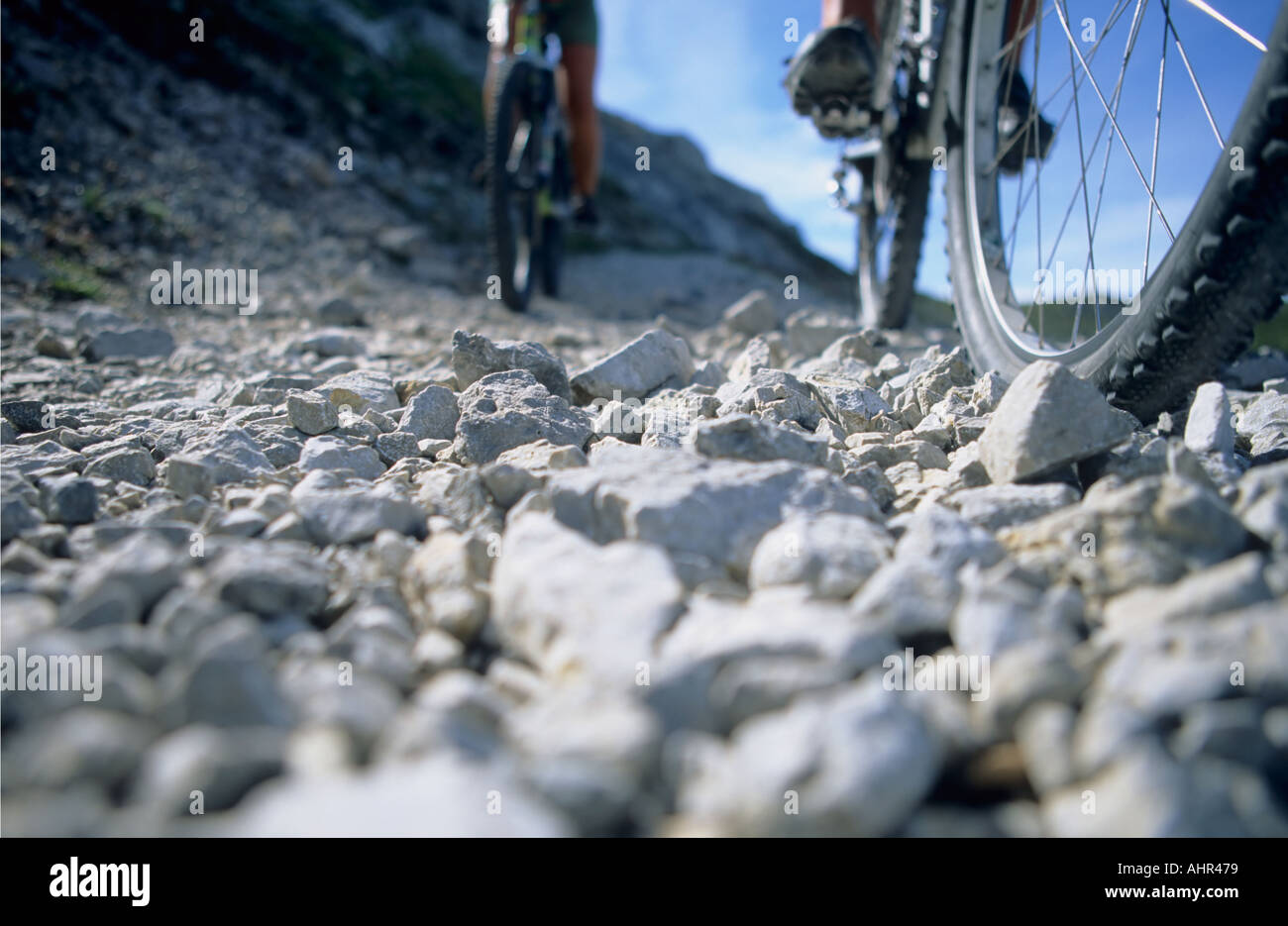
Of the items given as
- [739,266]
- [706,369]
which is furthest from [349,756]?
[739,266]

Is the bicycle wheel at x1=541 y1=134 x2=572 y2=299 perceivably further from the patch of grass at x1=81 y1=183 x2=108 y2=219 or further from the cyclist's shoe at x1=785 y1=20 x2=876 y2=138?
the patch of grass at x1=81 y1=183 x2=108 y2=219

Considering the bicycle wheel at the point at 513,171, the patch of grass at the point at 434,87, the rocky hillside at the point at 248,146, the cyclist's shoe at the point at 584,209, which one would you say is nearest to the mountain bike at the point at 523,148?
the bicycle wheel at the point at 513,171

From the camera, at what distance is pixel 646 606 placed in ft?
3.49

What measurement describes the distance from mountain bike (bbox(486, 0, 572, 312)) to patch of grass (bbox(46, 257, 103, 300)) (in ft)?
7.39

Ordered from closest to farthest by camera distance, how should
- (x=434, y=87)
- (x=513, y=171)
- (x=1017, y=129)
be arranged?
(x=1017, y=129) < (x=513, y=171) < (x=434, y=87)

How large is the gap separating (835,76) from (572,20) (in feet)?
8.19

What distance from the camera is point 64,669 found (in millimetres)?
921

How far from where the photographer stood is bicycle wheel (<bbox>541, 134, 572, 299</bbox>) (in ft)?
18.1

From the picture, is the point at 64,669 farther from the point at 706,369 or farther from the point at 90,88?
the point at 90,88

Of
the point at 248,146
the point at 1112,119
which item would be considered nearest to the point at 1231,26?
the point at 1112,119

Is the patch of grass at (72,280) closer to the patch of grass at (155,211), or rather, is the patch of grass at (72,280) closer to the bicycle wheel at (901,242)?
the patch of grass at (155,211)

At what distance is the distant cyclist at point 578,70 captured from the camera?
5102 mm

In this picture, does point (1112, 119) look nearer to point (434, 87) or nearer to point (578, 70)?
point (578, 70)
